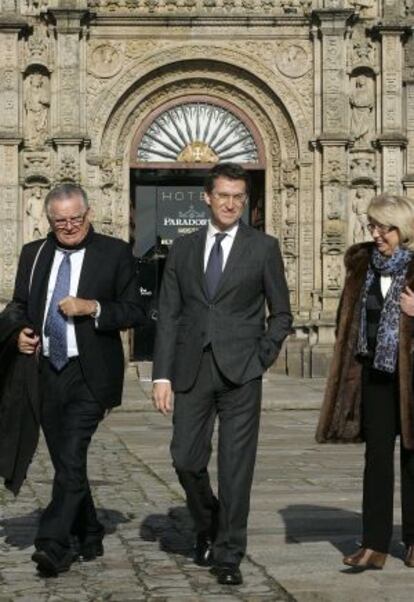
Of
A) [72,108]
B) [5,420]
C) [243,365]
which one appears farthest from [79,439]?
[72,108]

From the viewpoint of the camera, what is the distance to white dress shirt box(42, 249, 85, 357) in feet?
25.6

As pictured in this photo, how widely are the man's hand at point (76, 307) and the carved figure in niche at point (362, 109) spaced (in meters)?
18.4

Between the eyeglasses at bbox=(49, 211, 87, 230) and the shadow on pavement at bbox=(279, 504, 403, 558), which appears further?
the shadow on pavement at bbox=(279, 504, 403, 558)

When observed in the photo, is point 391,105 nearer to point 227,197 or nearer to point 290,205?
point 290,205

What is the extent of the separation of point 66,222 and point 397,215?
1.92 m

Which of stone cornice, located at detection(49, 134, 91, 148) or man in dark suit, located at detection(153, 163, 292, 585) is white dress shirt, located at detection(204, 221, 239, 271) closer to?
man in dark suit, located at detection(153, 163, 292, 585)

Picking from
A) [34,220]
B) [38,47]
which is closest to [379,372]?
[34,220]

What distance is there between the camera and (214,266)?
775 cm

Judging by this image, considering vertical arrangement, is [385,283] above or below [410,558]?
above

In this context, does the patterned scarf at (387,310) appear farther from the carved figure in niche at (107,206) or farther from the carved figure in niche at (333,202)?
the carved figure in niche at (107,206)

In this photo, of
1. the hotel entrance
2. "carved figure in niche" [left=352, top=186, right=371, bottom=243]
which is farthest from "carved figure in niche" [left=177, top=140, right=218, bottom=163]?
"carved figure in niche" [left=352, top=186, right=371, bottom=243]

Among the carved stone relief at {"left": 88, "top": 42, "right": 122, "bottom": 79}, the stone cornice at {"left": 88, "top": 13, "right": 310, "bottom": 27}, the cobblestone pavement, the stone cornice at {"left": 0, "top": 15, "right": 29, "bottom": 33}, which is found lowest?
the cobblestone pavement

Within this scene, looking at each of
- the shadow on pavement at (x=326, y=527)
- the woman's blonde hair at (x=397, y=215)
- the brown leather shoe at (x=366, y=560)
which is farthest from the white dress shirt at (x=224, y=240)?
the shadow on pavement at (x=326, y=527)

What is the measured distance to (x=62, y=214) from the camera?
310 inches
